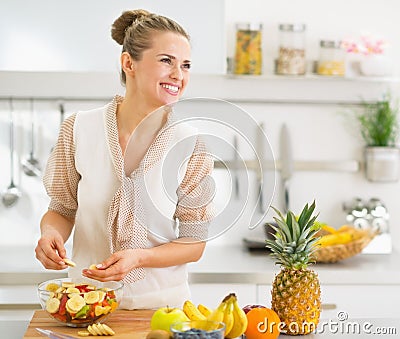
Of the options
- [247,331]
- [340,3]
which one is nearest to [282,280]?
[247,331]

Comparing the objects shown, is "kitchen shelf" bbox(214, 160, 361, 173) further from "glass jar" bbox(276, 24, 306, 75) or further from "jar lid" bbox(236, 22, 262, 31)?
"jar lid" bbox(236, 22, 262, 31)

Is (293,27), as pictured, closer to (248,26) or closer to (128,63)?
(248,26)

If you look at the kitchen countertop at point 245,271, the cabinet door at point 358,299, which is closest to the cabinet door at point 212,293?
the kitchen countertop at point 245,271

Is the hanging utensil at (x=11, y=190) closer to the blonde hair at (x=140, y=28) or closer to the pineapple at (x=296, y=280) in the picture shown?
the blonde hair at (x=140, y=28)

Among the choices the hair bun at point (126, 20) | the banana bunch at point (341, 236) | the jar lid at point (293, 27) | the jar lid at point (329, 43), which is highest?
the hair bun at point (126, 20)

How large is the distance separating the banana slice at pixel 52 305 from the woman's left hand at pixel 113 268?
0.37ft

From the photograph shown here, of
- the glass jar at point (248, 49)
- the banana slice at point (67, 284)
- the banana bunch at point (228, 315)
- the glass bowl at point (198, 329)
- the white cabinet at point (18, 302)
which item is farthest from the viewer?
the glass jar at point (248, 49)

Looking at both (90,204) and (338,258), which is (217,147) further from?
(338,258)

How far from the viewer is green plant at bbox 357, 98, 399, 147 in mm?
3287

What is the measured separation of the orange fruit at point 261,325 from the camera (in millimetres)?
1695

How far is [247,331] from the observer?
1.70 m

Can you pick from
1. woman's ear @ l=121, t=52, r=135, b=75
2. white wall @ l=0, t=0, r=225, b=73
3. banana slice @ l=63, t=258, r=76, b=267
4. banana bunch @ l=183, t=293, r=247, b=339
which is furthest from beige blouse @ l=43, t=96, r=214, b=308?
white wall @ l=0, t=0, r=225, b=73

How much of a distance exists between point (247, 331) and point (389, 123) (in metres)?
1.80

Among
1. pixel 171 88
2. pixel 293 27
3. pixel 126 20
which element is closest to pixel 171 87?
pixel 171 88
